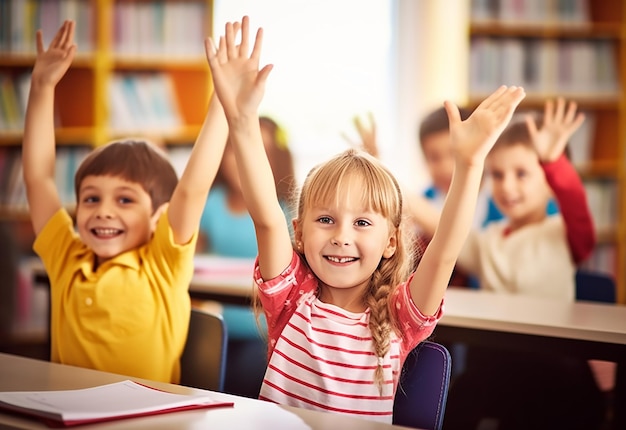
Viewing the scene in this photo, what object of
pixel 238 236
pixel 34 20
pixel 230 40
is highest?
pixel 34 20

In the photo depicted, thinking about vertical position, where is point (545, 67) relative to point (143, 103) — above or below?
above

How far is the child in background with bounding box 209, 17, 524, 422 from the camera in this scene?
4.47 feet

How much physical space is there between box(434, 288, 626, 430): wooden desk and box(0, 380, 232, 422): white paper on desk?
2.74 feet

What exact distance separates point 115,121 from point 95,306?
2.83 meters

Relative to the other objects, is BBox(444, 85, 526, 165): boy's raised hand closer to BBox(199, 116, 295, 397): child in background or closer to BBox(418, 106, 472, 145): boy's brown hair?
BBox(199, 116, 295, 397): child in background

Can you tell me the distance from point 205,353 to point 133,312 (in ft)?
0.61

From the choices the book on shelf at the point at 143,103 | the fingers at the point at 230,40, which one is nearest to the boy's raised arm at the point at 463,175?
the fingers at the point at 230,40

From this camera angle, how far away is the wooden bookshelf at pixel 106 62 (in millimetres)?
4398

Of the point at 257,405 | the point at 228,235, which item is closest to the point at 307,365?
the point at 257,405

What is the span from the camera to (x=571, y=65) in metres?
4.52

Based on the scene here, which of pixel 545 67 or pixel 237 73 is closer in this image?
pixel 237 73

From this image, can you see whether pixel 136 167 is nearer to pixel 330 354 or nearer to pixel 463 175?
pixel 330 354

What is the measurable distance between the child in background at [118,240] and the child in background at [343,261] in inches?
12.5

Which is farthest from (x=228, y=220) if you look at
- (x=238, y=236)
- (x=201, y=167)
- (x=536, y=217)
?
(x=201, y=167)
